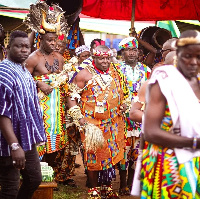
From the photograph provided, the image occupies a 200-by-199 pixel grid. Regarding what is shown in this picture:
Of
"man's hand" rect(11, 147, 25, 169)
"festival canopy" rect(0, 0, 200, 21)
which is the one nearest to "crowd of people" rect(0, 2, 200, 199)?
"man's hand" rect(11, 147, 25, 169)

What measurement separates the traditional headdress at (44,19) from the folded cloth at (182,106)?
3556 mm

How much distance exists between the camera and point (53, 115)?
6098 millimetres

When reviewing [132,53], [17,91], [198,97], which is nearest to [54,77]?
[132,53]

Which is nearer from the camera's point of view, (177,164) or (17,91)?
(177,164)

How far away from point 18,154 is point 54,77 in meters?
2.42

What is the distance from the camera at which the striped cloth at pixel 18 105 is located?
382 centimetres

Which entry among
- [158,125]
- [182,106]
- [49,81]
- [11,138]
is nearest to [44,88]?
[49,81]

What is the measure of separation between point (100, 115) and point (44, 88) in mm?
817

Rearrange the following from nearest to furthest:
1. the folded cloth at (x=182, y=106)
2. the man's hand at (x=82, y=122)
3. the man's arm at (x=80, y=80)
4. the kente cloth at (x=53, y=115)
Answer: the folded cloth at (x=182, y=106) < the man's hand at (x=82, y=122) < the man's arm at (x=80, y=80) < the kente cloth at (x=53, y=115)

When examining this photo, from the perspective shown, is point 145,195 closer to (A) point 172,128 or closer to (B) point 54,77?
(A) point 172,128

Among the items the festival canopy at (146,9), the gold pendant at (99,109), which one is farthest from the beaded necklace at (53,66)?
the festival canopy at (146,9)

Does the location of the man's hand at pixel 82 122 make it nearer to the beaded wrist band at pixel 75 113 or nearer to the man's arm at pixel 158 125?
the beaded wrist band at pixel 75 113

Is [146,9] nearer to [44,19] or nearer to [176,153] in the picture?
[44,19]

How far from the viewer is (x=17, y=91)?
3.89 metres
